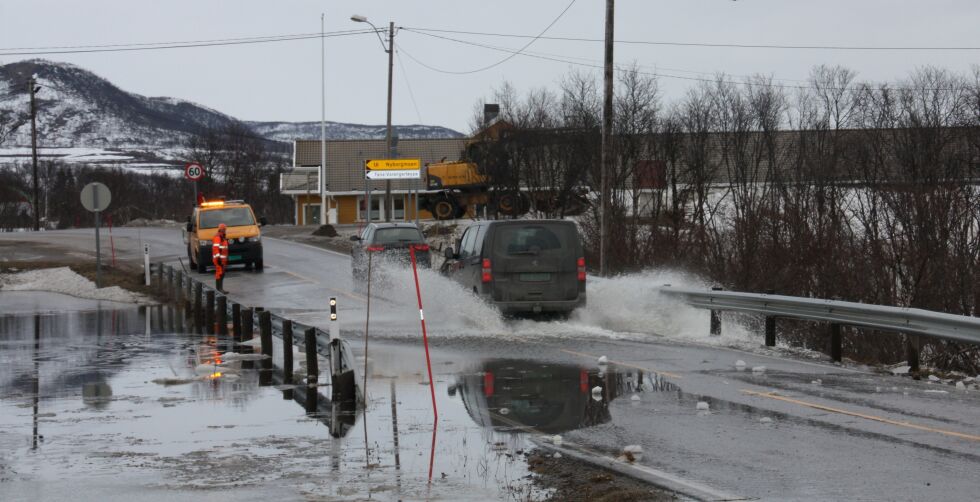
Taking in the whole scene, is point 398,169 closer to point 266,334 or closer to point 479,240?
point 479,240

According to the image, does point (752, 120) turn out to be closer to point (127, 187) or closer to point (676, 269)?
point (676, 269)

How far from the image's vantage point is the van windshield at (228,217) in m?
34.8

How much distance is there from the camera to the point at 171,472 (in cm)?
863

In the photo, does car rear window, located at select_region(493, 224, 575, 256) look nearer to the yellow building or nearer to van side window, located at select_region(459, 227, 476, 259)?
van side window, located at select_region(459, 227, 476, 259)

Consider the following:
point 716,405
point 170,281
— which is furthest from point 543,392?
point 170,281

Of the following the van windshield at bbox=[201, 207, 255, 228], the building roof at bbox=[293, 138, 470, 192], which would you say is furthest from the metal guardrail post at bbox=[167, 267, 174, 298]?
the building roof at bbox=[293, 138, 470, 192]

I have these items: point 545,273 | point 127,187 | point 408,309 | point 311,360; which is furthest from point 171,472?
point 127,187

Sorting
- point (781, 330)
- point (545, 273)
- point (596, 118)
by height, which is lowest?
point (781, 330)

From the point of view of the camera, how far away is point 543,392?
12273 mm

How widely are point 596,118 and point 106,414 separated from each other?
1772 inches

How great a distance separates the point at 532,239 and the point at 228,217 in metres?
18.3

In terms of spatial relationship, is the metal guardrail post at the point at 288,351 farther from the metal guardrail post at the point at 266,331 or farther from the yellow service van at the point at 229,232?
the yellow service van at the point at 229,232

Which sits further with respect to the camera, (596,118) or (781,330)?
(596,118)

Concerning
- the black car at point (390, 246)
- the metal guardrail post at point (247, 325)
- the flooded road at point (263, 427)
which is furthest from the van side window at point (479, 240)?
the black car at point (390, 246)
